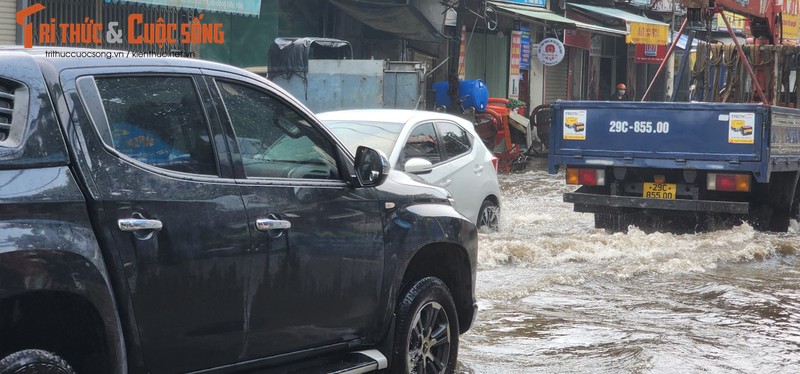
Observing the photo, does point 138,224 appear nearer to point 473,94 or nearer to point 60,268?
point 60,268

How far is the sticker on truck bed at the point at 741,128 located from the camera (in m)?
12.0

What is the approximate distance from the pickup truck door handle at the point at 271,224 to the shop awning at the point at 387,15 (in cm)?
1765

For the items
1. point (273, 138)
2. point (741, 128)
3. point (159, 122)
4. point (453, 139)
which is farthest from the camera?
point (741, 128)

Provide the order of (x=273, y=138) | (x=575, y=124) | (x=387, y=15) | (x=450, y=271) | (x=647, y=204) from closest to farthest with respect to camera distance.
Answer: (x=273, y=138) < (x=450, y=271) < (x=647, y=204) < (x=575, y=124) < (x=387, y=15)

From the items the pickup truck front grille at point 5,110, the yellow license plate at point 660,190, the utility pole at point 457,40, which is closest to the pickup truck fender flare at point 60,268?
the pickup truck front grille at point 5,110

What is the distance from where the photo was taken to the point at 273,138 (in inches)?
188

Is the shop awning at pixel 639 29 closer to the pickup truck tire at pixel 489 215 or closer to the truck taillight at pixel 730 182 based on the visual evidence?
the truck taillight at pixel 730 182

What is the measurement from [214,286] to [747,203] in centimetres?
932

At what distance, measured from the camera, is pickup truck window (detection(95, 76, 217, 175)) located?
3992 mm

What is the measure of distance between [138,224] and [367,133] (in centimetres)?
671

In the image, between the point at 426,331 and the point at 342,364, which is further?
the point at 426,331

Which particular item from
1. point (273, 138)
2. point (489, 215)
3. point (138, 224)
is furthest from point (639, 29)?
point (138, 224)

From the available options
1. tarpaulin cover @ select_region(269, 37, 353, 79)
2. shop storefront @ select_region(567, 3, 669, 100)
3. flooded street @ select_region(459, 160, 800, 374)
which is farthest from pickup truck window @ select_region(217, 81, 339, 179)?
shop storefront @ select_region(567, 3, 669, 100)

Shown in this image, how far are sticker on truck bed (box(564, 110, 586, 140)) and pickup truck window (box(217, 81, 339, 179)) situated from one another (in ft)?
27.0
